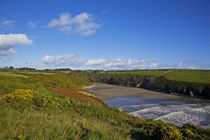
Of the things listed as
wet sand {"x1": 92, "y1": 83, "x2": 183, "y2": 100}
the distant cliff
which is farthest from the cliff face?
wet sand {"x1": 92, "y1": 83, "x2": 183, "y2": 100}

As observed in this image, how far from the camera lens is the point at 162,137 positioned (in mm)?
6051

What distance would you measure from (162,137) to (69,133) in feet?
13.4

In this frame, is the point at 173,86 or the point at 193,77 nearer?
the point at 173,86

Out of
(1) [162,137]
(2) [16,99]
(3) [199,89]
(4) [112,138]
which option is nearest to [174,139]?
(1) [162,137]

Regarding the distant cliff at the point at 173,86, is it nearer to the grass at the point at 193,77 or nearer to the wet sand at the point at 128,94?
the grass at the point at 193,77

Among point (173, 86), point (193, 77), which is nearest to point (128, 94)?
point (173, 86)

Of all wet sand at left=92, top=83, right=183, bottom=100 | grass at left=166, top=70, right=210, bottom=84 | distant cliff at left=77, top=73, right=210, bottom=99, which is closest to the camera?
wet sand at left=92, top=83, right=183, bottom=100

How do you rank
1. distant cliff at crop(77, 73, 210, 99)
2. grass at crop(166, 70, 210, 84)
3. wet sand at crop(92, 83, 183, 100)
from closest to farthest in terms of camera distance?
wet sand at crop(92, 83, 183, 100) < distant cliff at crop(77, 73, 210, 99) < grass at crop(166, 70, 210, 84)

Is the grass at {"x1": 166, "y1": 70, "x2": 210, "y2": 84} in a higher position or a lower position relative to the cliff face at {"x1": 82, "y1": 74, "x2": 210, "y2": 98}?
higher

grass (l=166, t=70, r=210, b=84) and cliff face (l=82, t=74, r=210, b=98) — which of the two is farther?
grass (l=166, t=70, r=210, b=84)

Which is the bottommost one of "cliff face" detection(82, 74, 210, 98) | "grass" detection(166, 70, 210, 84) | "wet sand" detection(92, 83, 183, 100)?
"wet sand" detection(92, 83, 183, 100)

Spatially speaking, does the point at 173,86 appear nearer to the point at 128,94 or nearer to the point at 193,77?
the point at 193,77

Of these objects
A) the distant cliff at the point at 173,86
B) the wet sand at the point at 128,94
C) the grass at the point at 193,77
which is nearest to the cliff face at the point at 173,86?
the distant cliff at the point at 173,86

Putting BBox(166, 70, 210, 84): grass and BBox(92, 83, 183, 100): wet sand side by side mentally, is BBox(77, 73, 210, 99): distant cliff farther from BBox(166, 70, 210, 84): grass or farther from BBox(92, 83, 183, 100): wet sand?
BBox(92, 83, 183, 100): wet sand
